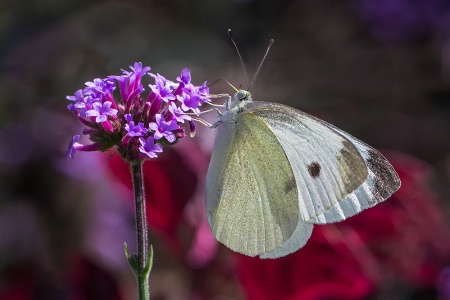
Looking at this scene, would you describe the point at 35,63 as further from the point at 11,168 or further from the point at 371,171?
the point at 371,171

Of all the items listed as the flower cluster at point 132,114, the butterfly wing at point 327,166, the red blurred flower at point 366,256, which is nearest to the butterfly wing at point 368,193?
the butterfly wing at point 327,166

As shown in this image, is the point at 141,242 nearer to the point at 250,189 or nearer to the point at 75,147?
the point at 75,147

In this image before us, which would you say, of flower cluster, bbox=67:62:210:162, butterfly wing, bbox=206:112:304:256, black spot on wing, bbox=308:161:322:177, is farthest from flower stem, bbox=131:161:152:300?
black spot on wing, bbox=308:161:322:177

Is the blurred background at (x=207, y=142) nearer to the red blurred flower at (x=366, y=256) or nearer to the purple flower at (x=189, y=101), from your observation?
the red blurred flower at (x=366, y=256)

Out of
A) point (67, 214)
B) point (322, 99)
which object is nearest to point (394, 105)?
point (322, 99)

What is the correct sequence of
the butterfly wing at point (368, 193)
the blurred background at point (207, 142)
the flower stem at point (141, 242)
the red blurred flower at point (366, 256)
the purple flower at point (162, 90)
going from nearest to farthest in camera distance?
the flower stem at point (141, 242), the purple flower at point (162, 90), the butterfly wing at point (368, 193), the red blurred flower at point (366, 256), the blurred background at point (207, 142)

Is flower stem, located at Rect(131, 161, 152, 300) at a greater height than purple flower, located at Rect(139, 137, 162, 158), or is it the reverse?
purple flower, located at Rect(139, 137, 162, 158)

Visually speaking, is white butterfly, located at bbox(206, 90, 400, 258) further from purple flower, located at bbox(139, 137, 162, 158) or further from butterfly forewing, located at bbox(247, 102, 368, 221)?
purple flower, located at bbox(139, 137, 162, 158)
